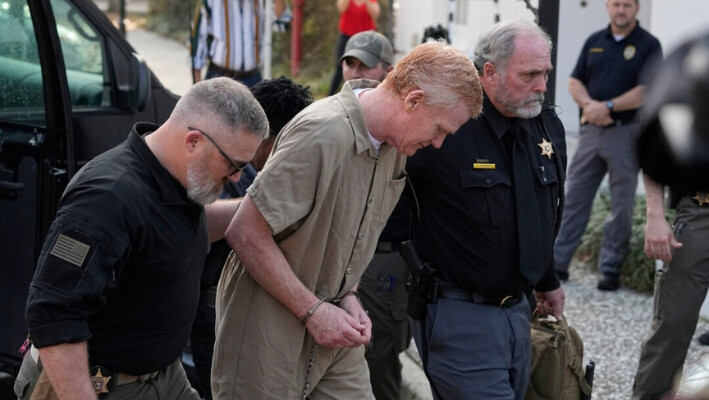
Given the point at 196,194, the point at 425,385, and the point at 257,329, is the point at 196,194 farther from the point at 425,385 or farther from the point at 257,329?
the point at 425,385

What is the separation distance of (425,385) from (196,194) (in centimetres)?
268

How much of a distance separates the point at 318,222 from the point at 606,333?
11.6ft

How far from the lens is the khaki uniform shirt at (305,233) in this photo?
321 centimetres

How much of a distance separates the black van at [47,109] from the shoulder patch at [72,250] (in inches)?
80.0

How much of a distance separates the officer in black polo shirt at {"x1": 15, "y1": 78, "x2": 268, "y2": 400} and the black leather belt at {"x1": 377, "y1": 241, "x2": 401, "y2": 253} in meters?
1.55

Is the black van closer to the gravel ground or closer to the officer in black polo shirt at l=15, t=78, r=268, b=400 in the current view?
the officer in black polo shirt at l=15, t=78, r=268, b=400

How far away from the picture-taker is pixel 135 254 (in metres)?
2.96

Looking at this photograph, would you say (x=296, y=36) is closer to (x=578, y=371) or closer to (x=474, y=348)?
(x=578, y=371)

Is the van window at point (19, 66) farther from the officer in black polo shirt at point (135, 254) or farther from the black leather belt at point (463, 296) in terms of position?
the black leather belt at point (463, 296)

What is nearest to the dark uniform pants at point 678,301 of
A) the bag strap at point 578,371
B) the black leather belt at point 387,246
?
the bag strap at point 578,371

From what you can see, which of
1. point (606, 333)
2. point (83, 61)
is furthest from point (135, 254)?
point (606, 333)

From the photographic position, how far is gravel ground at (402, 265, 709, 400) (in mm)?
5512

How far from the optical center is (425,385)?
5.40m

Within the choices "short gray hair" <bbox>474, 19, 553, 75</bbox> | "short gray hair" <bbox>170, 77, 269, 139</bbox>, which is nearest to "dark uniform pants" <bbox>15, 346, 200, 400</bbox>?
"short gray hair" <bbox>170, 77, 269, 139</bbox>
